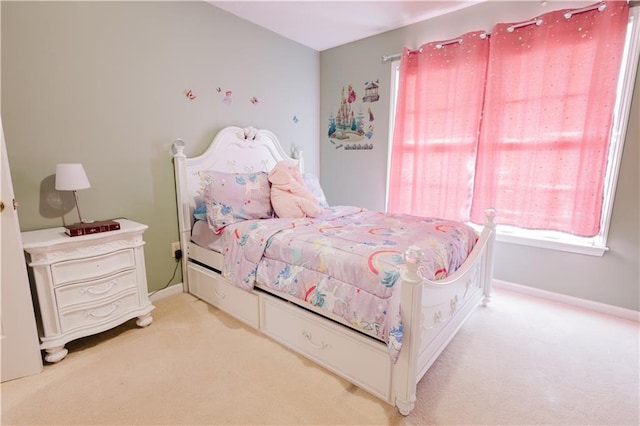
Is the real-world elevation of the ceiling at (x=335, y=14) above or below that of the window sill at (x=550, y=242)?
above

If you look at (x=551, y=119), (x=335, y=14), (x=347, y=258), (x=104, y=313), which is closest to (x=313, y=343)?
(x=347, y=258)

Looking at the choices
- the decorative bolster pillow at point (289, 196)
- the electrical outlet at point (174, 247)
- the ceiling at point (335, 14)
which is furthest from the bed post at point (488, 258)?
the electrical outlet at point (174, 247)

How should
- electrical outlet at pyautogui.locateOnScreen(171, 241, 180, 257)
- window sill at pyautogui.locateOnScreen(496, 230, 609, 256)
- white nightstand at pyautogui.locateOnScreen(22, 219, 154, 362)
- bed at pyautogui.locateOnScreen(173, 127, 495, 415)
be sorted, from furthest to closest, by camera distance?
1. electrical outlet at pyautogui.locateOnScreen(171, 241, 180, 257)
2. window sill at pyautogui.locateOnScreen(496, 230, 609, 256)
3. white nightstand at pyautogui.locateOnScreen(22, 219, 154, 362)
4. bed at pyautogui.locateOnScreen(173, 127, 495, 415)

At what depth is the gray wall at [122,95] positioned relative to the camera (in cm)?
185

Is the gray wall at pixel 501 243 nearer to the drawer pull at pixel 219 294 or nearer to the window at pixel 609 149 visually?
the window at pixel 609 149

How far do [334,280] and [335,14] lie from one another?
8.41 feet

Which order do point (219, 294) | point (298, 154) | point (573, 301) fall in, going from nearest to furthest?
point (219, 294)
point (573, 301)
point (298, 154)

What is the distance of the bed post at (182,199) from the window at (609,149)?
275 centimetres

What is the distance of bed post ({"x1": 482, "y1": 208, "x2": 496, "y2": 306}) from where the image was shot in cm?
228

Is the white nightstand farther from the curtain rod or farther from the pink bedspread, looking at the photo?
the curtain rod

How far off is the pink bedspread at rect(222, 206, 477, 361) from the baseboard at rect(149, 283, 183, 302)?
0.77m

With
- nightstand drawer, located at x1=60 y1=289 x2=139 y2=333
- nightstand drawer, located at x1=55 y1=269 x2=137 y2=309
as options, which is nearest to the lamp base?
nightstand drawer, located at x1=55 y1=269 x2=137 y2=309

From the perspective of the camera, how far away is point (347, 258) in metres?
1.56

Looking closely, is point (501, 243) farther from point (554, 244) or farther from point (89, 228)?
point (89, 228)
